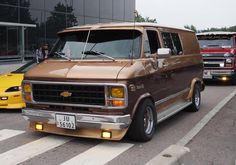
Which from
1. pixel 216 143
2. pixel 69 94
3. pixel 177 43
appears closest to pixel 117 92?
pixel 69 94

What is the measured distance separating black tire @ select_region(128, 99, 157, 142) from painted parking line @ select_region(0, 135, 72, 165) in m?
1.23

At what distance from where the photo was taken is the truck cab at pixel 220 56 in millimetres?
16203

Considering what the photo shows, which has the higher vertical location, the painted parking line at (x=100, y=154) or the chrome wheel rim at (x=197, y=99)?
the chrome wheel rim at (x=197, y=99)

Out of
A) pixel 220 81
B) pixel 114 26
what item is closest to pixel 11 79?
pixel 114 26

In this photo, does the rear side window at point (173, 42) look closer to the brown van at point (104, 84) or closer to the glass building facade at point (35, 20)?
the brown van at point (104, 84)

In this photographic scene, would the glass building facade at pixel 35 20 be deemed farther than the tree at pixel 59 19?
No

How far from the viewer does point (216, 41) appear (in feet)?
54.5

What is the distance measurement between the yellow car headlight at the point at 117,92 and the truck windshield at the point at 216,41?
10931 mm

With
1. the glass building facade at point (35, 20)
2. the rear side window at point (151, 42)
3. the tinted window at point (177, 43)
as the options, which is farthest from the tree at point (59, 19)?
the rear side window at point (151, 42)

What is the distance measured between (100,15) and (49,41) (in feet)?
21.9

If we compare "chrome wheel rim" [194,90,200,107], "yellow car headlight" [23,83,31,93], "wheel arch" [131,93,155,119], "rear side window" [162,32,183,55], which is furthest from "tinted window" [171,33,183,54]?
"yellow car headlight" [23,83,31,93]

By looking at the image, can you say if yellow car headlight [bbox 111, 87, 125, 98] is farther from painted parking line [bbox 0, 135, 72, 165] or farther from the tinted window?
the tinted window

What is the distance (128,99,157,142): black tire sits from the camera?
686 centimetres

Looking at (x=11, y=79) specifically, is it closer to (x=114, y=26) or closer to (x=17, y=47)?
(x=114, y=26)
